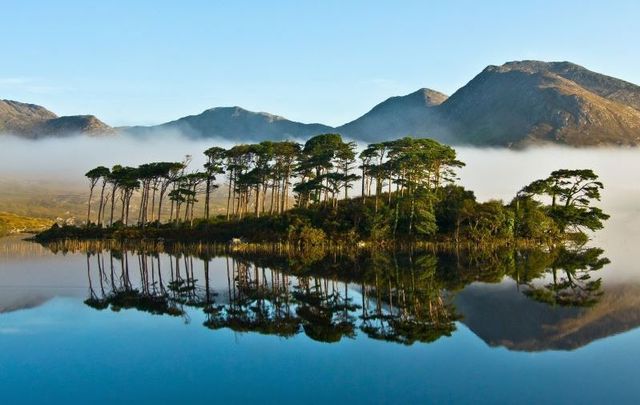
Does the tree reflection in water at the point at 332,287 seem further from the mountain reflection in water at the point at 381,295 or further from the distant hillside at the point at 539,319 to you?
the distant hillside at the point at 539,319

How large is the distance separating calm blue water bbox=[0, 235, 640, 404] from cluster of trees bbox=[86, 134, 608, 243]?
4053 cm

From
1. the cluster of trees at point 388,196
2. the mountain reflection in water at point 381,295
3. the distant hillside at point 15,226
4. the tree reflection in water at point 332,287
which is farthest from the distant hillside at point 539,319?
the distant hillside at point 15,226

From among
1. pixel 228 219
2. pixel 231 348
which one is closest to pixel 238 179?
pixel 228 219

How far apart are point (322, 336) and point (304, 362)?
357cm

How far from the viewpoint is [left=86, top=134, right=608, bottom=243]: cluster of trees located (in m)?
68.9

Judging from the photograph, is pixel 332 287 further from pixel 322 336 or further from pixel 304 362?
pixel 304 362

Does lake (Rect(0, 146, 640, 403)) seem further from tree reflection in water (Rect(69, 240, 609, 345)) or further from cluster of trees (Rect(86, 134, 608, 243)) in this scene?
cluster of trees (Rect(86, 134, 608, 243))

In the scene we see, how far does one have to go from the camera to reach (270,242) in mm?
66562

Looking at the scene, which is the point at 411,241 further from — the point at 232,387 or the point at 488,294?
the point at 232,387

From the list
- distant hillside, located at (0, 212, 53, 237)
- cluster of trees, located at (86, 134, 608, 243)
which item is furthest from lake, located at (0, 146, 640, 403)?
distant hillside, located at (0, 212, 53, 237)

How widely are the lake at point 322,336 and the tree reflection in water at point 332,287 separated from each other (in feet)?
0.54

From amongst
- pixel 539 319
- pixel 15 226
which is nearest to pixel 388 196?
pixel 539 319

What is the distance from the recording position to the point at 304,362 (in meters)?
19.1

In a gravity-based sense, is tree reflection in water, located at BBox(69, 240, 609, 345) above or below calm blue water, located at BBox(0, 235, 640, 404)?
below
